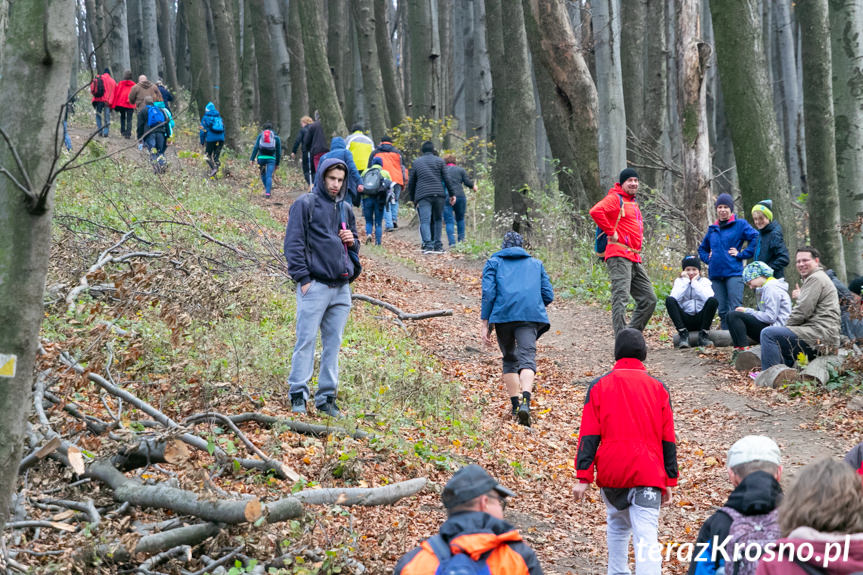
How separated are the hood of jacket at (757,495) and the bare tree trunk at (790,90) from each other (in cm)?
2325


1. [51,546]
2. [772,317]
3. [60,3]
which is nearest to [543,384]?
[772,317]

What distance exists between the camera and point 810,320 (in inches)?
369

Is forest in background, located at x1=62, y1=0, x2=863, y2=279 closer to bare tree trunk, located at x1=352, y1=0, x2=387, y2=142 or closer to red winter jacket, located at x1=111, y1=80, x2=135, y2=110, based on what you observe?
bare tree trunk, located at x1=352, y1=0, x2=387, y2=142

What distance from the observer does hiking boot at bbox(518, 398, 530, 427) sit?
838 centimetres

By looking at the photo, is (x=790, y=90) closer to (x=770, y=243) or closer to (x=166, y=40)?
(x=770, y=243)

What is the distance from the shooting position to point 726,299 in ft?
37.3

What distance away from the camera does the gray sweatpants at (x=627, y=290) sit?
10.4m

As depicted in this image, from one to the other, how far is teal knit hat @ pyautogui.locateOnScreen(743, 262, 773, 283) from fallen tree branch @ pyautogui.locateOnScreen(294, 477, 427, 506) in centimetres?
649

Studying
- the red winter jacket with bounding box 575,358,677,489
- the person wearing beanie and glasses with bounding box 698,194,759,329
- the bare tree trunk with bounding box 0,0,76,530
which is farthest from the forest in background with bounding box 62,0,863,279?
the red winter jacket with bounding box 575,358,677,489

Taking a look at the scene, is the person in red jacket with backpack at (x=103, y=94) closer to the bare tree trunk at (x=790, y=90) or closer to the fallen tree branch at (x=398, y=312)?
the fallen tree branch at (x=398, y=312)

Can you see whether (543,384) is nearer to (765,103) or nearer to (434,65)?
(765,103)

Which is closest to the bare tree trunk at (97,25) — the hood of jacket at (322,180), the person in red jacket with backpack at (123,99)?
the person in red jacket with backpack at (123,99)

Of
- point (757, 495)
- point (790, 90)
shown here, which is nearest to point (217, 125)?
point (790, 90)

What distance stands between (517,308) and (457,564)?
5.60m
